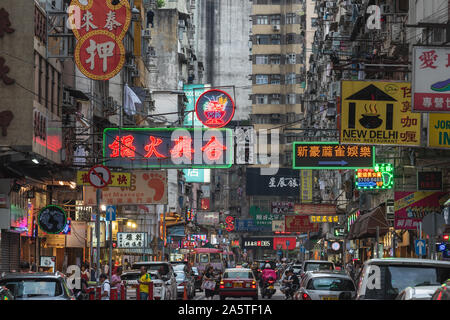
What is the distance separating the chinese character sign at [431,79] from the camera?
68.0 feet

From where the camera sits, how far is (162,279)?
30062 mm

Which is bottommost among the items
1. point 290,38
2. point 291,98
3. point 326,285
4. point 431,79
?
point 326,285

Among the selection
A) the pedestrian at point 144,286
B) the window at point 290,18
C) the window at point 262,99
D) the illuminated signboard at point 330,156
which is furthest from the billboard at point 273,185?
the pedestrian at point 144,286

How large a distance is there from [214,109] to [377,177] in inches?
317

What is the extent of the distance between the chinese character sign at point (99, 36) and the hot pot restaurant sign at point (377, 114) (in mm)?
8123

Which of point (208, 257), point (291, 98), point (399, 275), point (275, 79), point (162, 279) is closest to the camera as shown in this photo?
point (399, 275)

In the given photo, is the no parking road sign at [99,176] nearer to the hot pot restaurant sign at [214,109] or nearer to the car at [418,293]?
the car at [418,293]

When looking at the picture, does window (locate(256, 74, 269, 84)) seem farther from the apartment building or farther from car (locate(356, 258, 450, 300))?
car (locate(356, 258, 450, 300))

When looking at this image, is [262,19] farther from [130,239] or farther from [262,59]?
[130,239]

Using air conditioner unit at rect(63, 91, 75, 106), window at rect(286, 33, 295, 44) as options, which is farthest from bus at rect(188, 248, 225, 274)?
window at rect(286, 33, 295, 44)

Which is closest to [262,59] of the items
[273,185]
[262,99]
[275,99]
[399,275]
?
[262,99]

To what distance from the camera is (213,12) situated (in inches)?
5551

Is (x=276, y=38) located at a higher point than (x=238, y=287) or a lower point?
higher
